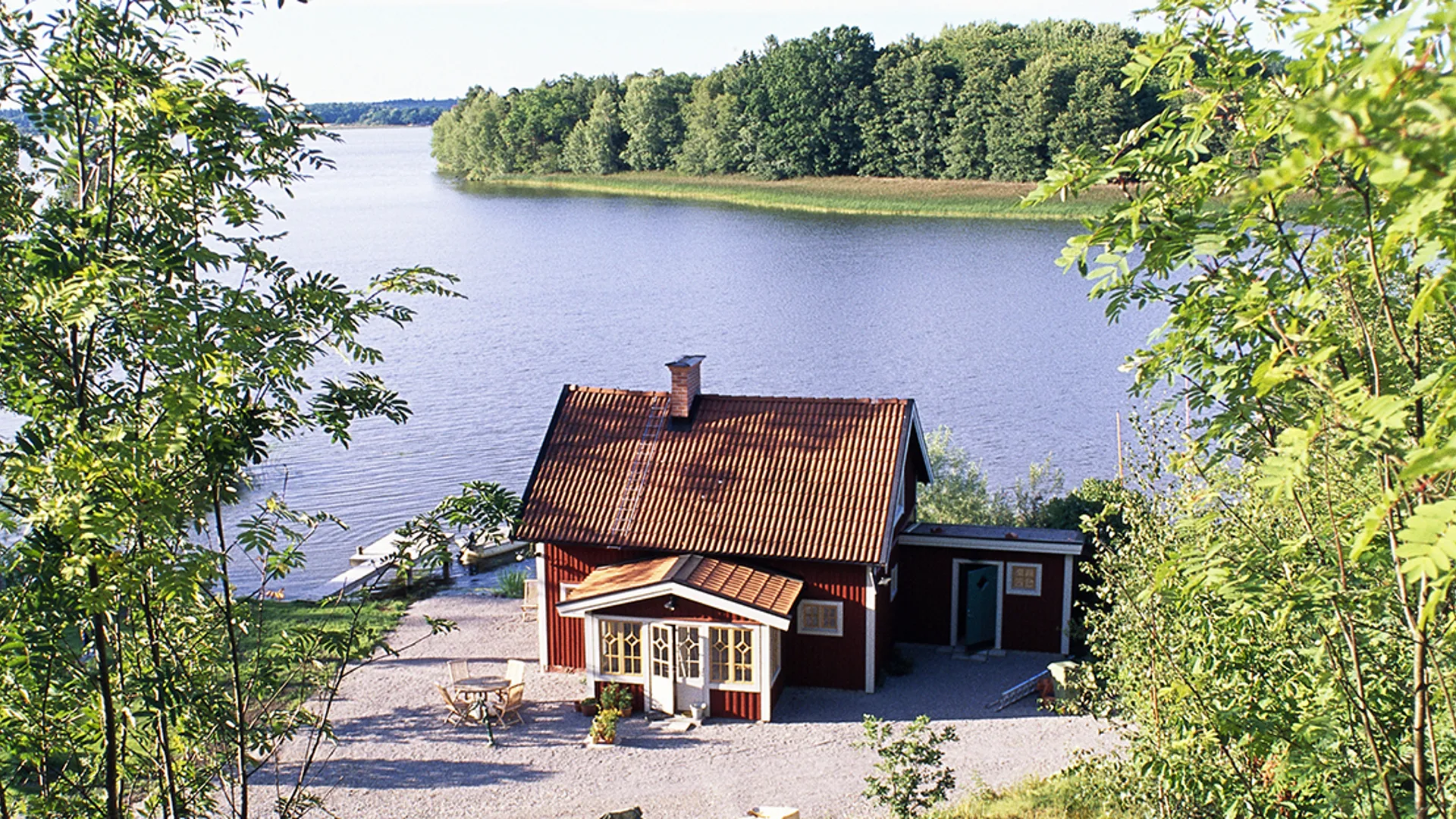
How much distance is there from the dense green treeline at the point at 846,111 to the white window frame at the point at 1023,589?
4646 centimetres

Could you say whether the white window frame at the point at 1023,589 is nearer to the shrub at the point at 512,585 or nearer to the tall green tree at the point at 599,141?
the shrub at the point at 512,585

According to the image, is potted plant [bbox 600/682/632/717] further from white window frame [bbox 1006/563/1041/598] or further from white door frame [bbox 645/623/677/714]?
white window frame [bbox 1006/563/1041/598]

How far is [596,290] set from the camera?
160 ft

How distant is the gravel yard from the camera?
1447 cm

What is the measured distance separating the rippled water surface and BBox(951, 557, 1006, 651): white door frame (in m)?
9.43

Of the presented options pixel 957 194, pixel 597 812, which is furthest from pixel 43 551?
pixel 957 194

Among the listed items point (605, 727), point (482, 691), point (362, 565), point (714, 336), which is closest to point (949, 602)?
point (605, 727)

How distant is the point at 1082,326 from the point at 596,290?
17644mm

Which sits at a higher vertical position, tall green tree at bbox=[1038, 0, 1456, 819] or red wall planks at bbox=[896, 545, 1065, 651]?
tall green tree at bbox=[1038, 0, 1456, 819]

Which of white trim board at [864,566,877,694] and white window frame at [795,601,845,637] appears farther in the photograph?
white window frame at [795,601,845,637]

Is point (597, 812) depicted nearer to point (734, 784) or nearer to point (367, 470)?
point (734, 784)

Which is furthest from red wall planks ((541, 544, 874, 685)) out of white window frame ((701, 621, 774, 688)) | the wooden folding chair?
the wooden folding chair

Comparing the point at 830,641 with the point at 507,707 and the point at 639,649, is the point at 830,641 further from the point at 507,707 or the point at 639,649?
the point at 507,707

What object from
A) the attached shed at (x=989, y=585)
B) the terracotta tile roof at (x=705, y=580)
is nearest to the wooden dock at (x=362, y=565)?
the terracotta tile roof at (x=705, y=580)
